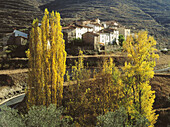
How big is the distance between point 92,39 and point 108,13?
73.0 m

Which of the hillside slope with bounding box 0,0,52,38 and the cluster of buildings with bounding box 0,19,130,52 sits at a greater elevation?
the hillside slope with bounding box 0,0,52,38

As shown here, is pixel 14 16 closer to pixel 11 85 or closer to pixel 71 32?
pixel 71 32

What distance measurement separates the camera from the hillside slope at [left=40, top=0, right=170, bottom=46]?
92800 millimetres

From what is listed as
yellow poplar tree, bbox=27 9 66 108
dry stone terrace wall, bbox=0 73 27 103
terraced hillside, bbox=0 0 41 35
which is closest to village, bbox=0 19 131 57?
dry stone terrace wall, bbox=0 73 27 103

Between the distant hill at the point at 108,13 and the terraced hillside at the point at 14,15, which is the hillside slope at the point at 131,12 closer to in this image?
the distant hill at the point at 108,13

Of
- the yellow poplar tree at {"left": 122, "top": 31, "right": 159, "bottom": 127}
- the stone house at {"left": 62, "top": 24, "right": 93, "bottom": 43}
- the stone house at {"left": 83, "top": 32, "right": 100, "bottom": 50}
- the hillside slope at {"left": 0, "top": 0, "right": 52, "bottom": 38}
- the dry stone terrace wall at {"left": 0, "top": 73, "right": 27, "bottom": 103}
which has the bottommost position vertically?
the dry stone terrace wall at {"left": 0, "top": 73, "right": 27, "bottom": 103}

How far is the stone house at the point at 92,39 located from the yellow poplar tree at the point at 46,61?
29374mm

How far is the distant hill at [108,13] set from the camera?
2931 inches

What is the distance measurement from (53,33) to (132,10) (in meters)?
123

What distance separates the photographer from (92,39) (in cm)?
4275

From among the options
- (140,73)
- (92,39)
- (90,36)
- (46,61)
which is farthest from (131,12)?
(46,61)

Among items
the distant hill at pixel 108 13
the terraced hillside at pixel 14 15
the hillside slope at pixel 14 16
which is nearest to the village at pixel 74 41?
the hillside slope at pixel 14 16

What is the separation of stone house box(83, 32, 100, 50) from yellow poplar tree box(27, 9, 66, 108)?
2937 centimetres

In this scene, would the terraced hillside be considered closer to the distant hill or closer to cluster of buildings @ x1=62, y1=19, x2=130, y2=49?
the distant hill
